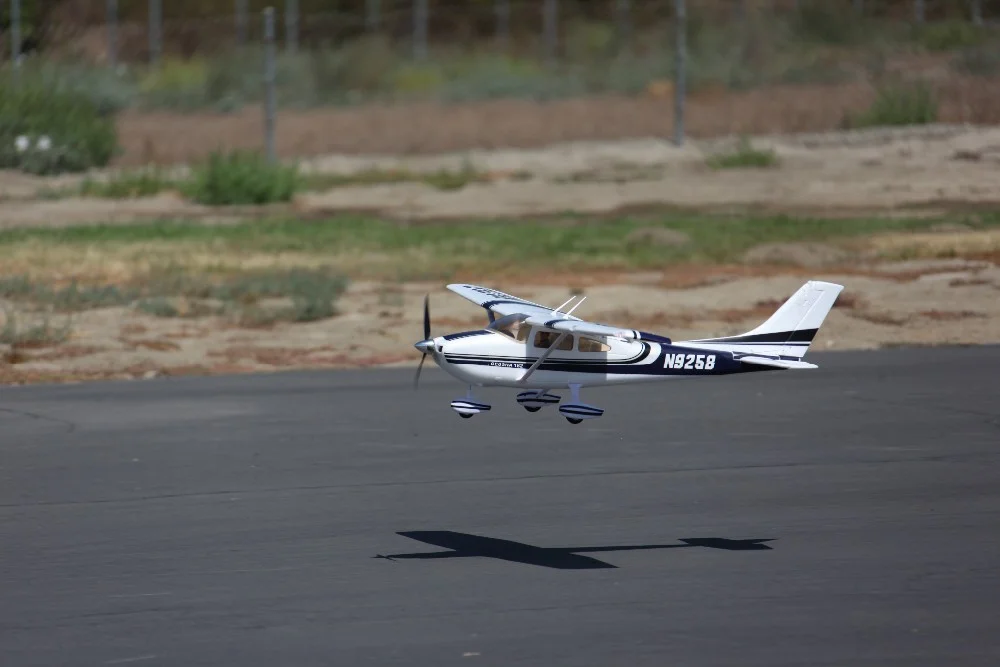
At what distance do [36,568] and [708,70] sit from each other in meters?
82.8

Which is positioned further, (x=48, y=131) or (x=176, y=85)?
(x=176, y=85)

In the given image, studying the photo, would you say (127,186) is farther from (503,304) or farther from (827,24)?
(503,304)

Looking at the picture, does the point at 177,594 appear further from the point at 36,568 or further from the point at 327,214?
the point at 327,214

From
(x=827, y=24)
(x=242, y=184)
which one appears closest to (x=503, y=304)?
(x=242, y=184)

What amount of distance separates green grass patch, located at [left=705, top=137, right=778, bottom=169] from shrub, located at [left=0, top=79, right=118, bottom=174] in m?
32.6

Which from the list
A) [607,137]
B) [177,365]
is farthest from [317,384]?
[607,137]

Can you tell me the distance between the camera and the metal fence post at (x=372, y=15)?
12275 cm

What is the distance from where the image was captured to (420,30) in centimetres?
11788

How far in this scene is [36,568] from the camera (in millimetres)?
25875

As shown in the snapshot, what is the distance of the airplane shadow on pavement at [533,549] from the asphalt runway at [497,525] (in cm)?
7

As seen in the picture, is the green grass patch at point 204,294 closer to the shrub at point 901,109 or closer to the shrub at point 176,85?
the shrub at point 901,109

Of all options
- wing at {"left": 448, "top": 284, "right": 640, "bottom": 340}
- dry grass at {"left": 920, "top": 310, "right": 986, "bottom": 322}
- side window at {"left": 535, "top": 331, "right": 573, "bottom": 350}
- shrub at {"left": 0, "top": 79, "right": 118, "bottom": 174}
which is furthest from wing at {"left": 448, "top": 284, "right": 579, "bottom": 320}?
shrub at {"left": 0, "top": 79, "right": 118, "bottom": 174}

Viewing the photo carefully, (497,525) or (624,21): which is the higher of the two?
(624,21)

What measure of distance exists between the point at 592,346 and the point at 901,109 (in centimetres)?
7694
